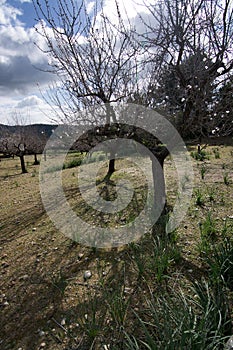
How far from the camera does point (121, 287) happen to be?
2441mm

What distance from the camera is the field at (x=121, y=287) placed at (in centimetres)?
169

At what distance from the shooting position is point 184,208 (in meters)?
4.21

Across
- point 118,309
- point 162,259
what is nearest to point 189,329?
point 118,309

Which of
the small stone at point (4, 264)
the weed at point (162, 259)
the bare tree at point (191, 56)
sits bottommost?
the small stone at point (4, 264)

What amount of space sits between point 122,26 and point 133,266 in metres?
3.38

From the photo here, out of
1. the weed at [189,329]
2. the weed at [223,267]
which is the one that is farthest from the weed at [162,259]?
the weed at [189,329]

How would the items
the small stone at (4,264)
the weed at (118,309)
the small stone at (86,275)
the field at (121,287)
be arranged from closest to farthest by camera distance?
the field at (121,287), the weed at (118,309), the small stone at (86,275), the small stone at (4,264)

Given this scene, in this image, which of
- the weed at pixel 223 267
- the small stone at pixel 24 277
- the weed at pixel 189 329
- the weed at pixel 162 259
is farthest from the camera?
the small stone at pixel 24 277

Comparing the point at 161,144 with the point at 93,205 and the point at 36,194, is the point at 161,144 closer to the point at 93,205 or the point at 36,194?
the point at 93,205

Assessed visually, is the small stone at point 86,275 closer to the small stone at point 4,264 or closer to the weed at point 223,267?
the small stone at point 4,264

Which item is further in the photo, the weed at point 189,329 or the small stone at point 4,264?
the small stone at point 4,264

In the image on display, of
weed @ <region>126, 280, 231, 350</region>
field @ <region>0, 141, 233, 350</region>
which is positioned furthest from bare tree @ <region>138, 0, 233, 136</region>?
weed @ <region>126, 280, 231, 350</region>

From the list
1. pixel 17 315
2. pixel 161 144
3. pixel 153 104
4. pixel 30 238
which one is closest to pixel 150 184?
pixel 161 144

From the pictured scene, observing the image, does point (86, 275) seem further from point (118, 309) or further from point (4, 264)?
point (4, 264)
